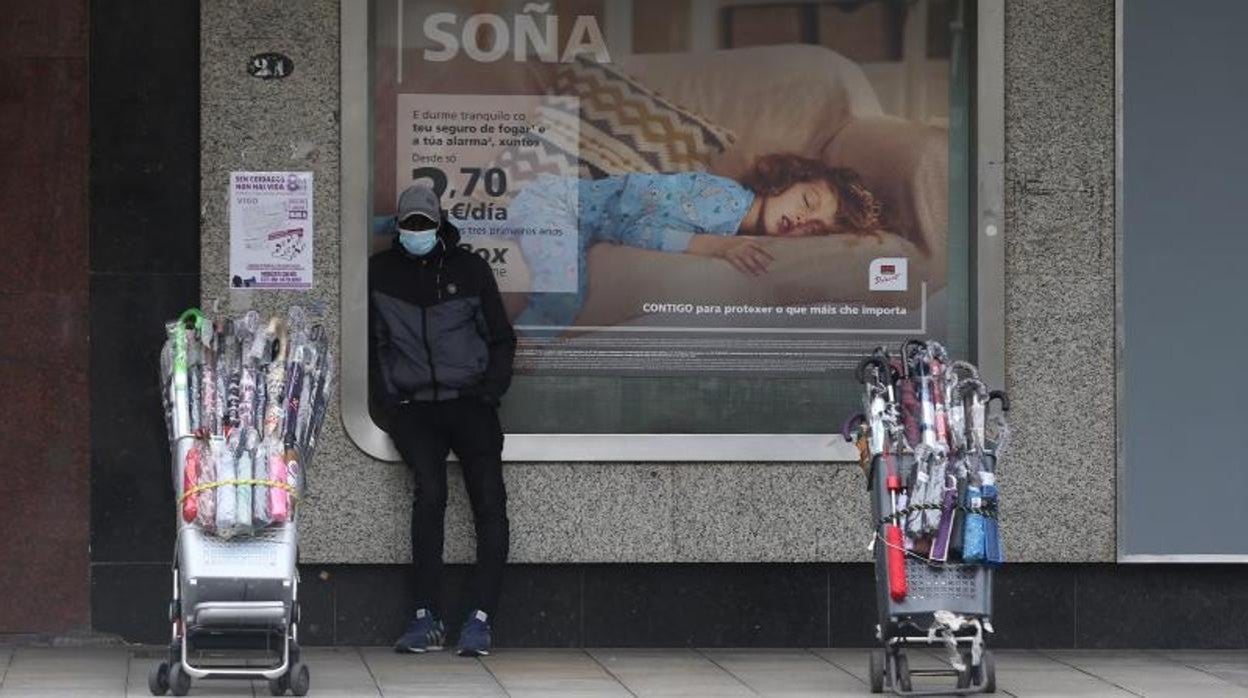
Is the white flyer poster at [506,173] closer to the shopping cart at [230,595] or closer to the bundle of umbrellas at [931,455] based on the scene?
the bundle of umbrellas at [931,455]

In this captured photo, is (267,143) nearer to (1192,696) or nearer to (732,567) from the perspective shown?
(732,567)

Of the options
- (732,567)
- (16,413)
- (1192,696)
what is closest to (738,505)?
(732,567)

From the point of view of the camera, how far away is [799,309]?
1012 cm

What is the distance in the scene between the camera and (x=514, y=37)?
9961mm

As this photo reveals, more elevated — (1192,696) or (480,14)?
(480,14)

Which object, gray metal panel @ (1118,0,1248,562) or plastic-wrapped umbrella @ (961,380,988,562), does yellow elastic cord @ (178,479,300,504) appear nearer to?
plastic-wrapped umbrella @ (961,380,988,562)

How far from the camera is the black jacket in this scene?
9586mm

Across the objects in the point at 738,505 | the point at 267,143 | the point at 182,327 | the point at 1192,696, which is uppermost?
the point at 267,143

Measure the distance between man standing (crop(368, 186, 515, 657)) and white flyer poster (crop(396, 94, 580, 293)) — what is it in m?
0.31

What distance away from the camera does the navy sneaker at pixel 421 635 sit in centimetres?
959

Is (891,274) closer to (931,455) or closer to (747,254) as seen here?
(747,254)

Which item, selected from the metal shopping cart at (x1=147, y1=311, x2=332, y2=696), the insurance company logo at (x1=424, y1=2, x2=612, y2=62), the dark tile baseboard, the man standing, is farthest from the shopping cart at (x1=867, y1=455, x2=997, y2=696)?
the insurance company logo at (x1=424, y1=2, x2=612, y2=62)

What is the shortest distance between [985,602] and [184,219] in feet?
11.5

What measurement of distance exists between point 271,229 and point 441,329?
795 millimetres
